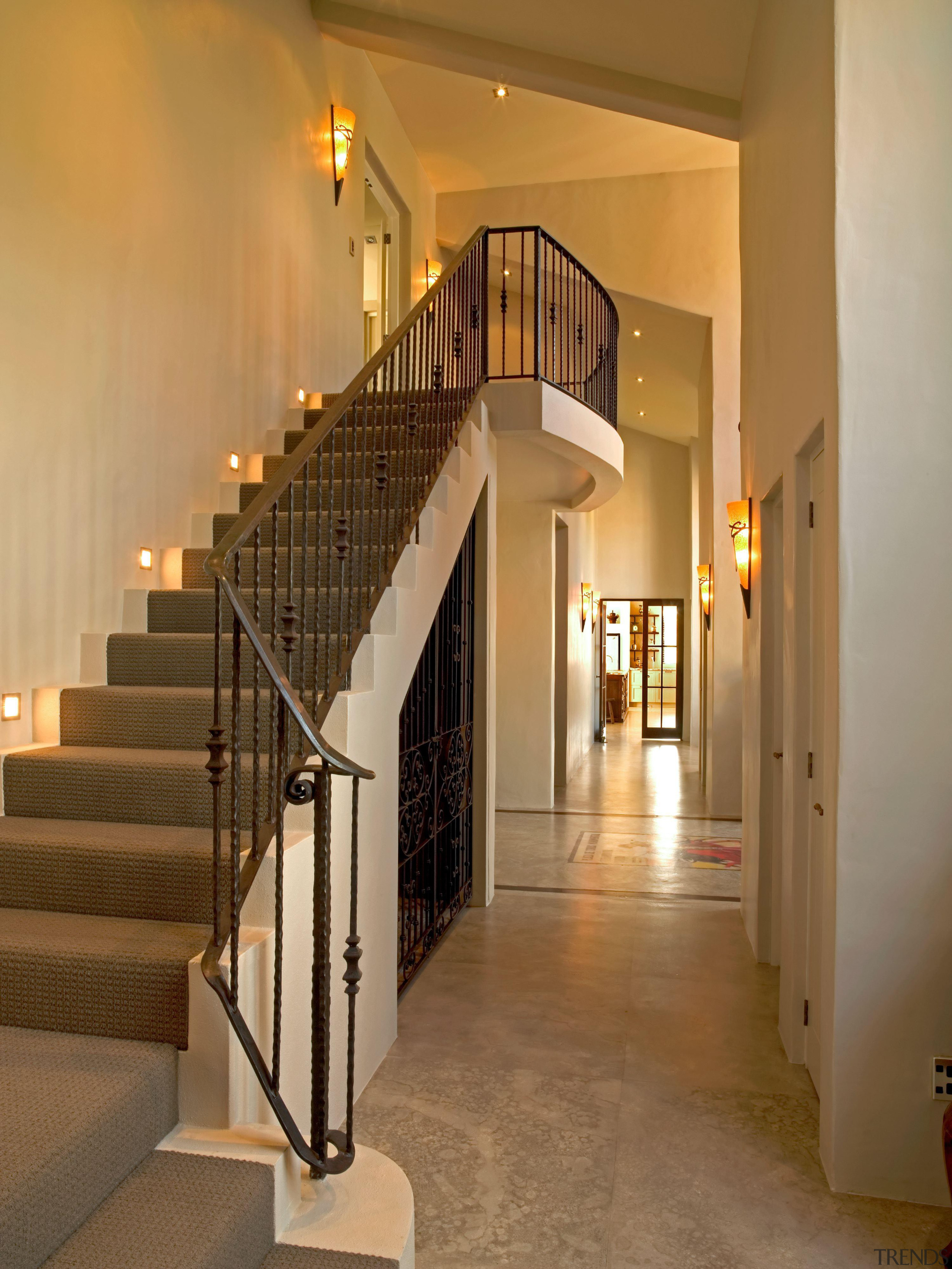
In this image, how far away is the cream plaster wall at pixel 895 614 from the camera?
2707 mm

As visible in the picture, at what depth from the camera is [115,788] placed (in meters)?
3.26

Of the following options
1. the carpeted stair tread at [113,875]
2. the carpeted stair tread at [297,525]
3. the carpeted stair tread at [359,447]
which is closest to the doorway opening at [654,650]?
the carpeted stair tread at [359,447]

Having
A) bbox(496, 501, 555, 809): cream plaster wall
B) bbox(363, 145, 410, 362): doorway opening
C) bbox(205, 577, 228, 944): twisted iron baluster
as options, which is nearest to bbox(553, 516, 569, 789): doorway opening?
bbox(496, 501, 555, 809): cream plaster wall

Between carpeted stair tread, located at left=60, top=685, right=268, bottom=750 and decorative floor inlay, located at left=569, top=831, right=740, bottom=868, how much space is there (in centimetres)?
385

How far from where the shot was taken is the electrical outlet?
8.79ft

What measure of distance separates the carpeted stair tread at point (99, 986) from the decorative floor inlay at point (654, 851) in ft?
15.2

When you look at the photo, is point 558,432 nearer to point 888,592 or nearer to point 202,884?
point 888,592

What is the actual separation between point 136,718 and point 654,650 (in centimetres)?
1359

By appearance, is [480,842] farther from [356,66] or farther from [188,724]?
[356,66]

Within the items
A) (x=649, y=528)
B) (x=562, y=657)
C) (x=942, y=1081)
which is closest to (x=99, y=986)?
(x=942, y=1081)

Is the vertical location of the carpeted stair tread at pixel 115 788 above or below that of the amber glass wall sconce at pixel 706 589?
below

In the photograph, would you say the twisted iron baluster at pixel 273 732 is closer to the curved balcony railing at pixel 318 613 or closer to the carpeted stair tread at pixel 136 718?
the curved balcony railing at pixel 318 613

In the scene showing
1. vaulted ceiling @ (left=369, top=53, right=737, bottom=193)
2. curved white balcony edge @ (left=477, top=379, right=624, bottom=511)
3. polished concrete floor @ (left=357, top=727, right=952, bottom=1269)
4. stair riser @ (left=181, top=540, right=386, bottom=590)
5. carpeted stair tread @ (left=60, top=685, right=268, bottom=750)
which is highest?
vaulted ceiling @ (left=369, top=53, right=737, bottom=193)

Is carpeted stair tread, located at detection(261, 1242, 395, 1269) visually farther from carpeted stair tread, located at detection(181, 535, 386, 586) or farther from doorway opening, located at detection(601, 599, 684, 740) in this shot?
doorway opening, located at detection(601, 599, 684, 740)
